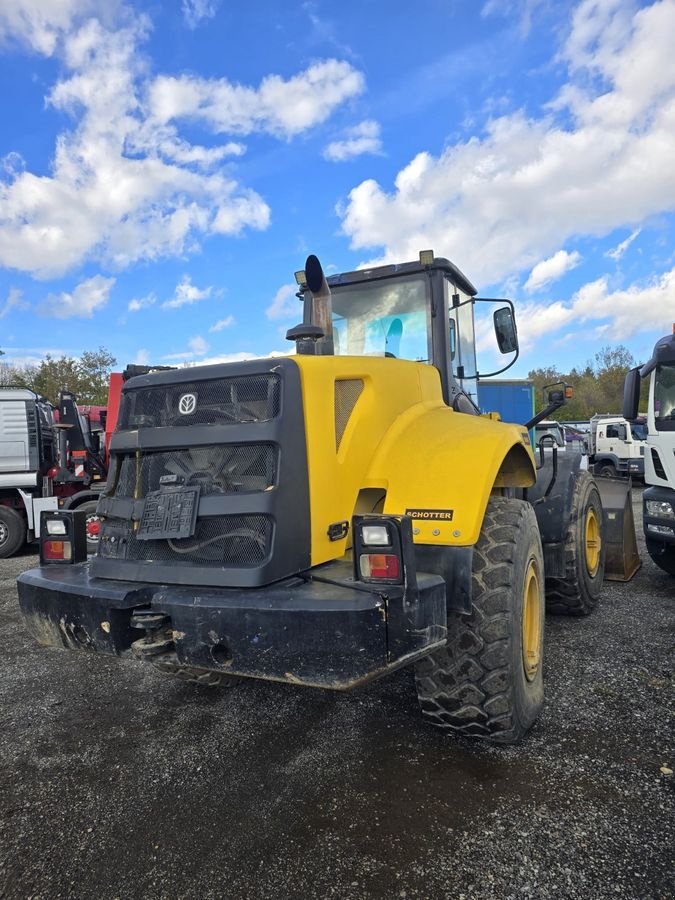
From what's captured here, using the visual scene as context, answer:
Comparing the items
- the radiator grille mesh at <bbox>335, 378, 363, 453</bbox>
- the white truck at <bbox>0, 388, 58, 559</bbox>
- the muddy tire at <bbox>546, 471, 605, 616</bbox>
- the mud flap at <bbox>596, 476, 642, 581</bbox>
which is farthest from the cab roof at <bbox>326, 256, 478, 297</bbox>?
the white truck at <bbox>0, 388, 58, 559</bbox>

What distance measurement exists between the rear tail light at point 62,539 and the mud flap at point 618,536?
197 inches

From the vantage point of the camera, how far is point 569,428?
2688 cm

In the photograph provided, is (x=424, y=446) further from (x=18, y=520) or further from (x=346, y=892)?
(x=18, y=520)

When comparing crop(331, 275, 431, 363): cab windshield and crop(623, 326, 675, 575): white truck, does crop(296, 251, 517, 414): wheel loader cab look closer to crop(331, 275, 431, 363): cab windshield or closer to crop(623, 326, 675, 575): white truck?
crop(331, 275, 431, 363): cab windshield

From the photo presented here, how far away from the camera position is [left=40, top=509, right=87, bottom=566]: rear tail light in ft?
10.7

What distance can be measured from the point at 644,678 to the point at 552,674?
54 cm

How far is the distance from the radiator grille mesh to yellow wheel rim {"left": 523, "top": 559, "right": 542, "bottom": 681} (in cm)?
120

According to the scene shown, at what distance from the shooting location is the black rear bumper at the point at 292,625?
7.41 feet

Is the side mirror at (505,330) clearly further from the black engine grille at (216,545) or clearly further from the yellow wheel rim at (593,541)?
the black engine grille at (216,545)

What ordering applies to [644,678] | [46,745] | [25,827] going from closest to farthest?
[25,827], [46,745], [644,678]

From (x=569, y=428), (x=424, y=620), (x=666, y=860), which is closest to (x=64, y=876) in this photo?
(x=424, y=620)

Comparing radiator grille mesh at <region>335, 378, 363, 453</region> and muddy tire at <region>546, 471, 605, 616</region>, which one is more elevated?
radiator grille mesh at <region>335, 378, 363, 453</region>

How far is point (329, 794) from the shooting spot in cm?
262

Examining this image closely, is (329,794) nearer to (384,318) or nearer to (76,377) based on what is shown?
(384,318)
